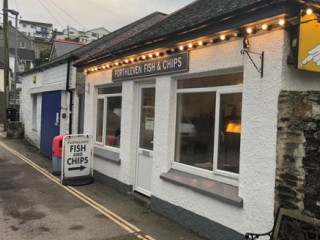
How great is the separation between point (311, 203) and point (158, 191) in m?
3.27

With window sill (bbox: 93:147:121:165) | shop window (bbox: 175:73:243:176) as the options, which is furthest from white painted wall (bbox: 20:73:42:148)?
shop window (bbox: 175:73:243:176)

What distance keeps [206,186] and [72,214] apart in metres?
2.74

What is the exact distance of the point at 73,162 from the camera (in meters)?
8.90

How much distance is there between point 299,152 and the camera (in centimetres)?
416

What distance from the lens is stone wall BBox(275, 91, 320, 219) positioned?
13.1 feet

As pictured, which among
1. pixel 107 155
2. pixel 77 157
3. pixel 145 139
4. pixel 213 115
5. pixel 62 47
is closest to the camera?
pixel 213 115

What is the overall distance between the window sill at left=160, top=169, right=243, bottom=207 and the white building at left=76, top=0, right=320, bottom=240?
18 millimetres

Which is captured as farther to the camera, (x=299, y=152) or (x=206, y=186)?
(x=206, y=186)

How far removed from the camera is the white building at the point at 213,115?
4.42m

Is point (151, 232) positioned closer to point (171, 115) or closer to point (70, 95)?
point (171, 115)

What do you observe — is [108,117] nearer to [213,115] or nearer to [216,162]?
[213,115]

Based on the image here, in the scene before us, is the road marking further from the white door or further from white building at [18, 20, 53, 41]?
white building at [18, 20, 53, 41]

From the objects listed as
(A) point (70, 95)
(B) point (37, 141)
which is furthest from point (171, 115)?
(B) point (37, 141)

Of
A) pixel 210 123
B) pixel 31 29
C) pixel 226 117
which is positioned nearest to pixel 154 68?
pixel 210 123
